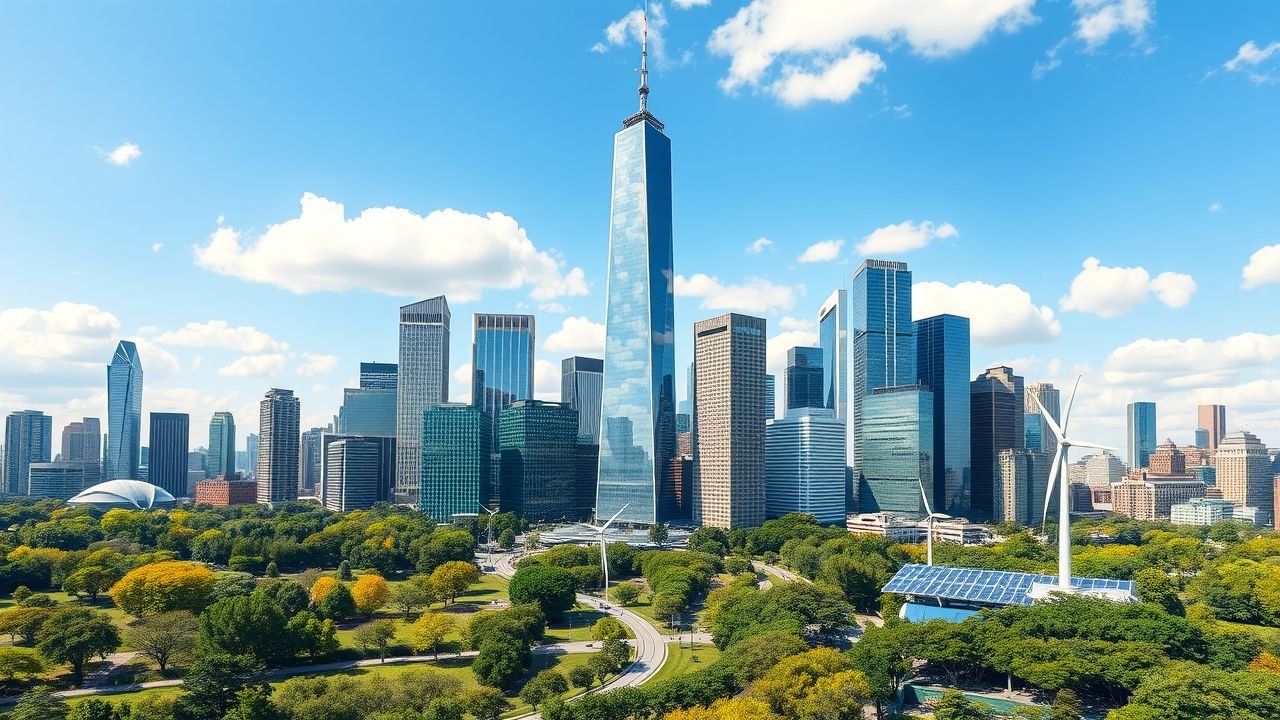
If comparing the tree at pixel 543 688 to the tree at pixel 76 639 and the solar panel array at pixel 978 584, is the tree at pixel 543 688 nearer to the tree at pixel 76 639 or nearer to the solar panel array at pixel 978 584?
the solar panel array at pixel 978 584

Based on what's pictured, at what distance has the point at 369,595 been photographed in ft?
388

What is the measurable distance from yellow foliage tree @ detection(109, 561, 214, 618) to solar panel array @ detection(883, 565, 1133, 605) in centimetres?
10496

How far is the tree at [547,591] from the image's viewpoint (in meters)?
119

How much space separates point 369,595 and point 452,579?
16943 millimetres

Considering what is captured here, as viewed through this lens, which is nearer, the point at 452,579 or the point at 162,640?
the point at 162,640

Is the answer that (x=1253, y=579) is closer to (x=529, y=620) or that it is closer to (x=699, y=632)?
(x=699, y=632)

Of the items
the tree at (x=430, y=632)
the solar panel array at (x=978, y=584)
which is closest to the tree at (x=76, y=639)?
the tree at (x=430, y=632)

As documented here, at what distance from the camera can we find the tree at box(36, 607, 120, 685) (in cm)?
8712

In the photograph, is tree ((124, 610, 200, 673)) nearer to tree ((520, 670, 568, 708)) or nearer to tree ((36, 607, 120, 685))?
tree ((36, 607, 120, 685))

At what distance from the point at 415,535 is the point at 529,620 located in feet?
302

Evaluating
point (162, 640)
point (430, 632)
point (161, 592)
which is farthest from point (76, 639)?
point (430, 632)

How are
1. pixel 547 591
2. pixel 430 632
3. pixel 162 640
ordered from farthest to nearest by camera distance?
pixel 547 591 → pixel 430 632 → pixel 162 640

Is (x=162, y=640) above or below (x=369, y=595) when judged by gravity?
above

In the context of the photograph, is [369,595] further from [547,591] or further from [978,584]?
[978,584]
